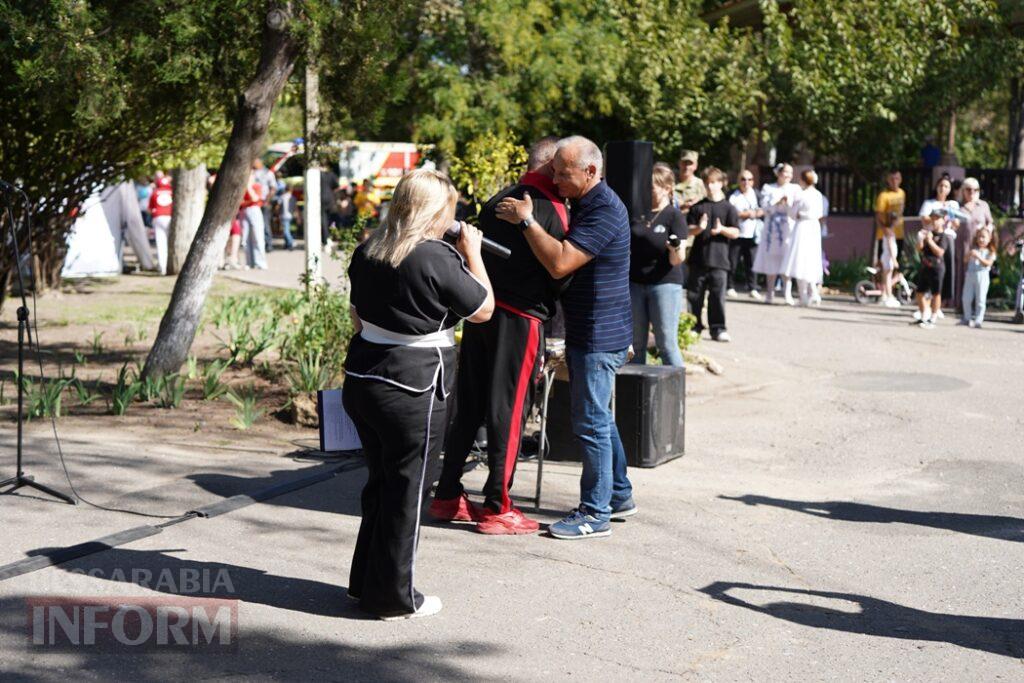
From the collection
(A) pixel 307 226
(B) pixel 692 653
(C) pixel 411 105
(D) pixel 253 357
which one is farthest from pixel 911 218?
(B) pixel 692 653

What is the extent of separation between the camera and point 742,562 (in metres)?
6.49

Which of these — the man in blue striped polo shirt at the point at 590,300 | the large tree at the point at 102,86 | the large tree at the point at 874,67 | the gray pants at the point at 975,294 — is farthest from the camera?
the large tree at the point at 874,67

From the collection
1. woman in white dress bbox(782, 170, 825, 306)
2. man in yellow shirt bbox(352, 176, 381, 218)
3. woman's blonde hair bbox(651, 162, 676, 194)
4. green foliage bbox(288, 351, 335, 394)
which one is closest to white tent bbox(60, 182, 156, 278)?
man in yellow shirt bbox(352, 176, 381, 218)

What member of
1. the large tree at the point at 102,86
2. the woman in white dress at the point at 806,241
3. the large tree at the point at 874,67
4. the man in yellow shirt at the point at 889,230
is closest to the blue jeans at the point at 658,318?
the large tree at the point at 102,86

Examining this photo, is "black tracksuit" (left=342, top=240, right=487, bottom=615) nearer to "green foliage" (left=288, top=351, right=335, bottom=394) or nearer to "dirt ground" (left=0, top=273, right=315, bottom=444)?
"dirt ground" (left=0, top=273, right=315, bottom=444)

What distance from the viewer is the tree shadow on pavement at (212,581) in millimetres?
5547

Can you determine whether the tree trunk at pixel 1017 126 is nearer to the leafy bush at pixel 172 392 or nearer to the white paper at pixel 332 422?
the leafy bush at pixel 172 392

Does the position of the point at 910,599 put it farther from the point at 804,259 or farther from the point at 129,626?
the point at 804,259

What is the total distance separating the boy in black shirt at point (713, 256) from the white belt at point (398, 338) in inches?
349

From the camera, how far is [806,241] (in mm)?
18297

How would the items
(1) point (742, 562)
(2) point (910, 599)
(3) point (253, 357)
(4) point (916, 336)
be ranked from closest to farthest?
1. (2) point (910, 599)
2. (1) point (742, 562)
3. (3) point (253, 357)
4. (4) point (916, 336)

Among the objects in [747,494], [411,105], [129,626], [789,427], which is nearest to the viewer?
[129,626]

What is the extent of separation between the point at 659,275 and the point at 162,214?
13.5 metres

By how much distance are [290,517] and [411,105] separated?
17994mm
